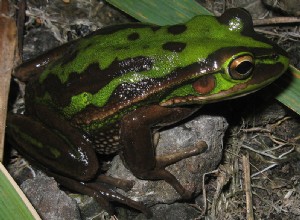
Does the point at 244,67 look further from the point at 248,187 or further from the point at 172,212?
the point at 172,212

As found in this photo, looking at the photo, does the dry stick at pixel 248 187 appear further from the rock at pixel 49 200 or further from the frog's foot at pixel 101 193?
the rock at pixel 49 200

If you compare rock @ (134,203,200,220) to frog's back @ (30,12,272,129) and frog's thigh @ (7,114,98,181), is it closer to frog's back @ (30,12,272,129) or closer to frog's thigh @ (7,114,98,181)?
frog's thigh @ (7,114,98,181)

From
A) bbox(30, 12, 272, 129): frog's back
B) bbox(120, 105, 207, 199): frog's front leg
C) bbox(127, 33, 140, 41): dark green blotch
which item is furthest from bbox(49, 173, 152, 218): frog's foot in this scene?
bbox(127, 33, 140, 41): dark green blotch

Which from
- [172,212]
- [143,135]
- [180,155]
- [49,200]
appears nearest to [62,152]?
[49,200]

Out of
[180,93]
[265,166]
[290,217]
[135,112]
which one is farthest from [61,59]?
[290,217]

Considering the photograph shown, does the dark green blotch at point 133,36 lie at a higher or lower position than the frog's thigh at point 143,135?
higher

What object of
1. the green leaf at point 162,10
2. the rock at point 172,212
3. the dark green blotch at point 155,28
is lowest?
the rock at point 172,212

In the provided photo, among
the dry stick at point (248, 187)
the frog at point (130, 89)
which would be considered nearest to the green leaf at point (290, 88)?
the frog at point (130, 89)

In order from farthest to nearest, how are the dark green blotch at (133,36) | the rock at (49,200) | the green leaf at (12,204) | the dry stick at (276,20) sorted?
1. the dry stick at (276,20)
2. the rock at (49,200)
3. the dark green blotch at (133,36)
4. the green leaf at (12,204)
